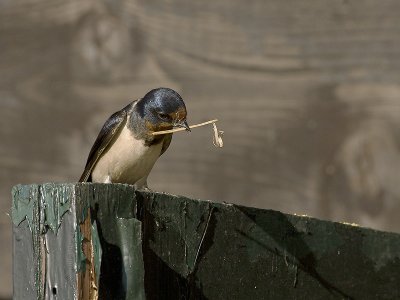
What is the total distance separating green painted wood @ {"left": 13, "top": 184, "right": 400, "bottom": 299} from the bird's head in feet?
2.92

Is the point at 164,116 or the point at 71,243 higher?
the point at 164,116

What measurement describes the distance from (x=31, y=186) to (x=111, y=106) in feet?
4.59

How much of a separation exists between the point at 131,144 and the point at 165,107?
0.28 m

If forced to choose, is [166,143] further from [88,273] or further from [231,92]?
[88,273]

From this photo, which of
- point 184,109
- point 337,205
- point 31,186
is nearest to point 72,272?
point 31,186

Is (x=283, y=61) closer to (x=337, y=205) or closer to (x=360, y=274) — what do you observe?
(x=337, y=205)

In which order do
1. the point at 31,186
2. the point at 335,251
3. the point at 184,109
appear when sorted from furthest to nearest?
the point at 184,109
the point at 335,251
the point at 31,186

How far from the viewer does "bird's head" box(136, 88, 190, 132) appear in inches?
112

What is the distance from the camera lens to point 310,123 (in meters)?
3.01

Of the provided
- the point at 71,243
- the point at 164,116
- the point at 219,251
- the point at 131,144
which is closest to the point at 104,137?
the point at 131,144

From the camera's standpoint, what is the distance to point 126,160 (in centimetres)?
312

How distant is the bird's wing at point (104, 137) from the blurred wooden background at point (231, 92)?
0.05 meters

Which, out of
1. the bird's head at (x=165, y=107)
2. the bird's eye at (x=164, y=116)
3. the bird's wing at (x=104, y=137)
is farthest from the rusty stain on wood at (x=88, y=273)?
the bird's wing at (x=104, y=137)

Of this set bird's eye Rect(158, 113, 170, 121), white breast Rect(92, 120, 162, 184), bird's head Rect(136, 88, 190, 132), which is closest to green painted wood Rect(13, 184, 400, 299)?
bird's head Rect(136, 88, 190, 132)
